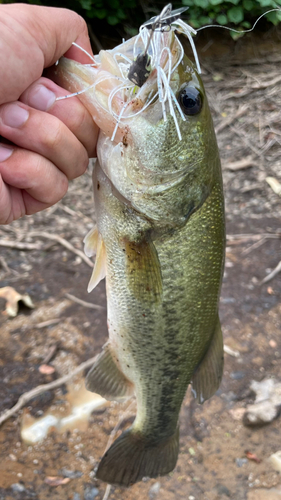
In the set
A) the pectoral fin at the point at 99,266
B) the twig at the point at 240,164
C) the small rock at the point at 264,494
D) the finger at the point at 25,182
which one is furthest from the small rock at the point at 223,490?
the twig at the point at 240,164

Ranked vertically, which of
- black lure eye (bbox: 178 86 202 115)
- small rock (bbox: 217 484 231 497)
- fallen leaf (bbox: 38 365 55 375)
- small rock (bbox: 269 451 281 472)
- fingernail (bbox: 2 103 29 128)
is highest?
fingernail (bbox: 2 103 29 128)

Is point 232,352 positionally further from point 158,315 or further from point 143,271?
point 143,271

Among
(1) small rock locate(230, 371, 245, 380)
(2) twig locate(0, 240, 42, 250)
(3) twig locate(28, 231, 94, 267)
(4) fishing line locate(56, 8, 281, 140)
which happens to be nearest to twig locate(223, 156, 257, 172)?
(3) twig locate(28, 231, 94, 267)

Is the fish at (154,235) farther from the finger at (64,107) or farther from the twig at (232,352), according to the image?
the twig at (232,352)

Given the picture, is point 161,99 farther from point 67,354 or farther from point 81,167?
point 67,354

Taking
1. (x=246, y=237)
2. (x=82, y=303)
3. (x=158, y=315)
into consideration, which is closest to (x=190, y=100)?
(x=158, y=315)

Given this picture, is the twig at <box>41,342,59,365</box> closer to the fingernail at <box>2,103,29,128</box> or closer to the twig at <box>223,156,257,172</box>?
the fingernail at <box>2,103,29,128</box>
